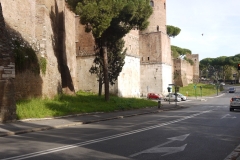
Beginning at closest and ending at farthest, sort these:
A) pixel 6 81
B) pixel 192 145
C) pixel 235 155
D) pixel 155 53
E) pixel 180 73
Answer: pixel 235 155
pixel 192 145
pixel 6 81
pixel 155 53
pixel 180 73

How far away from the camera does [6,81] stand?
16.3 m

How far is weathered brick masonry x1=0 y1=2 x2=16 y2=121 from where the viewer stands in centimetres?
1611

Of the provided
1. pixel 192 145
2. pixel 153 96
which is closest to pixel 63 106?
pixel 192 145

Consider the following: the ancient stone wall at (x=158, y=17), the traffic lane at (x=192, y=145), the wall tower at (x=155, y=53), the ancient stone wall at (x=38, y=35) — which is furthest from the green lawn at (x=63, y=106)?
the ancient stone wall at (x=158, y=17)

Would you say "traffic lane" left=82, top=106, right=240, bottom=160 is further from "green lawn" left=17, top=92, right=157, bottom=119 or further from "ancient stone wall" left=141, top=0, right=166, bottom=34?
"ancient stone wall" left=141, top=0, right=166, bottom=34

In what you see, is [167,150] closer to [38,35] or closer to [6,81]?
[6,81]

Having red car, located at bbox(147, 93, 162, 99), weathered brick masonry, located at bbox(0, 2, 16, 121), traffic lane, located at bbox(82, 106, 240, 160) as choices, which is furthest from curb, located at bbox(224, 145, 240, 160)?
red car, located at bbox(147, 93, 162, 99)

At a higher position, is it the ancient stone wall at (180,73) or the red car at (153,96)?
the ancient stone wall at (180,73)

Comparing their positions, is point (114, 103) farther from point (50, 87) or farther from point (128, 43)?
point (128, 43)

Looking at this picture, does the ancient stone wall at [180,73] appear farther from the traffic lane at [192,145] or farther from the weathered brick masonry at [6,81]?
the traffic lane at [192,145]

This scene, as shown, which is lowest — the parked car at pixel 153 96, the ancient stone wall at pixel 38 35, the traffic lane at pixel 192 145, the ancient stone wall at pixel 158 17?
the traffic lane at pixel 192 145

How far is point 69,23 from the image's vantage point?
114ft

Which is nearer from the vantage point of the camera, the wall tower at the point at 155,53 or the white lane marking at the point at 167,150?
the white lane marking at the point at 167,150

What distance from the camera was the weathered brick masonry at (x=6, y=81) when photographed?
52.9 feet
